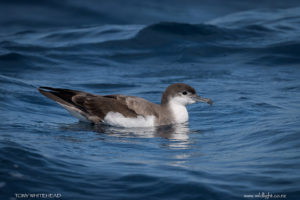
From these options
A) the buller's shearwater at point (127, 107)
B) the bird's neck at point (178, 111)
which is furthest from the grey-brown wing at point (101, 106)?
the bird's neck at point (178, 111)

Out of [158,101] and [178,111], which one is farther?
[158,101]

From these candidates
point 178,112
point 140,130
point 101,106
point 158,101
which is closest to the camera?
point 140,130

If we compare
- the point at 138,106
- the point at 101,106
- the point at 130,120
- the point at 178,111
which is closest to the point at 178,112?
the point at 178,111

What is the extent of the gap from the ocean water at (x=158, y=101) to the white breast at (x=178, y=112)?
26 centimetres

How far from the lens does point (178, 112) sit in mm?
10070

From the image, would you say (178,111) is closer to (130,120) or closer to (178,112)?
(178,112)

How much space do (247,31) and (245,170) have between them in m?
12.3

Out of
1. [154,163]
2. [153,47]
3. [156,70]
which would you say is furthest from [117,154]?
[153,47]

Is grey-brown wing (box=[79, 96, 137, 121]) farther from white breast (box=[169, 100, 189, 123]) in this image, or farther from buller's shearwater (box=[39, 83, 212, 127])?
white breast (box=[169, 100, 189, 123])

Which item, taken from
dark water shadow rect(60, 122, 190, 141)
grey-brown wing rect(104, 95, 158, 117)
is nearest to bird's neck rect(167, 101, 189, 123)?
dark water shadow rect(60, 122, 190, 141)

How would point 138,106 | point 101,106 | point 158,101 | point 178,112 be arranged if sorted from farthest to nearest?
point 158,101 < point 178,112 < point 101,106 < point 138,106

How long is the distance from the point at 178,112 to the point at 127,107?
3.71 ft

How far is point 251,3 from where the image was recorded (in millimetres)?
25203

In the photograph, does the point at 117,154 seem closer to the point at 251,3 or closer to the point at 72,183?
the point at 72,183
